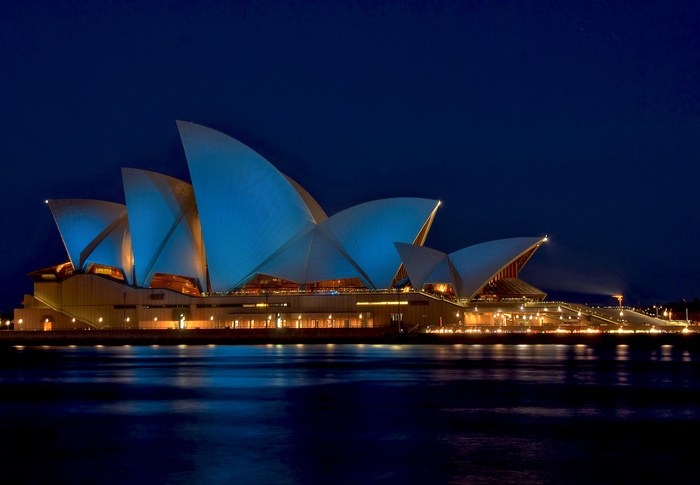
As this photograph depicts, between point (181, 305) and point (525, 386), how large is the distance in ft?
161

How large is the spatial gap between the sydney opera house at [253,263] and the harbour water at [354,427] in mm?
35232

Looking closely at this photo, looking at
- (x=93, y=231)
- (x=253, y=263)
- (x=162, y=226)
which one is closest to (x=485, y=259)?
(x=253, y=263)

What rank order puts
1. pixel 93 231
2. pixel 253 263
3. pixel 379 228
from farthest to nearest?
pixel 93 231, pixel 253 263, pixel 379 228

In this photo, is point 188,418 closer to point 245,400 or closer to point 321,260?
point 245,400

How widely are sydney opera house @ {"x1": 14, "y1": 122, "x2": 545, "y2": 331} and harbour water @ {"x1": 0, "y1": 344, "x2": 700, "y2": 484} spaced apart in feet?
116

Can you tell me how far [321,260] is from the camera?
64312mm

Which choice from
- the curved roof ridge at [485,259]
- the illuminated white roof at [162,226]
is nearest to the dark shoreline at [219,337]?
the illuminated white roof at [162,226]

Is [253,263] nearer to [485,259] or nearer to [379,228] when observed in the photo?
[379,228]

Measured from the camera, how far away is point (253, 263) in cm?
6275

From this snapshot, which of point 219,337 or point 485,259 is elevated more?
point 485,259

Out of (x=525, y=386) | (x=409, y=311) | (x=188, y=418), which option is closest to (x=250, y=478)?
(x=188, y=418)

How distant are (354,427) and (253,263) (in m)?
49.5

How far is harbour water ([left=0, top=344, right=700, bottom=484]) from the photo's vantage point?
10.2 meters

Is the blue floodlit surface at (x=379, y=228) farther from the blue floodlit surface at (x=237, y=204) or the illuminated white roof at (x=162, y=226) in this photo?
the illuminated white roof at (x=162, y=226)
